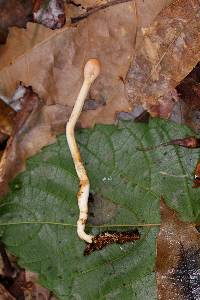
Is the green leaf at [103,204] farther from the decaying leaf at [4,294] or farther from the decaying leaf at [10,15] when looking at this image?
the decaying leaf at [10,15]

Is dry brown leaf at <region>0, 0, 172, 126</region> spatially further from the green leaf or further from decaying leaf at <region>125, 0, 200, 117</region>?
the green leaf

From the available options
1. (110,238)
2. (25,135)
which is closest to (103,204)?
(110,238)

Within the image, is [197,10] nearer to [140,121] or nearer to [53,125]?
[140,121]

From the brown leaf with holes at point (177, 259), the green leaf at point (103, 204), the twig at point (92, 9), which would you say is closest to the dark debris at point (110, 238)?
the green leaf at point (103, 204)

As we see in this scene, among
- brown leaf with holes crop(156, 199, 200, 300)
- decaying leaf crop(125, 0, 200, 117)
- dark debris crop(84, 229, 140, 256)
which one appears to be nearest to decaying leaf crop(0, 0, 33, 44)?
decaying leaf crop(125, 0, 200, 117)

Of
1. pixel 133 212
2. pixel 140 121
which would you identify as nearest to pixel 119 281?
pixel 133 212

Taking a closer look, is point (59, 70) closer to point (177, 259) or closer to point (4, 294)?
point (177, 259)
